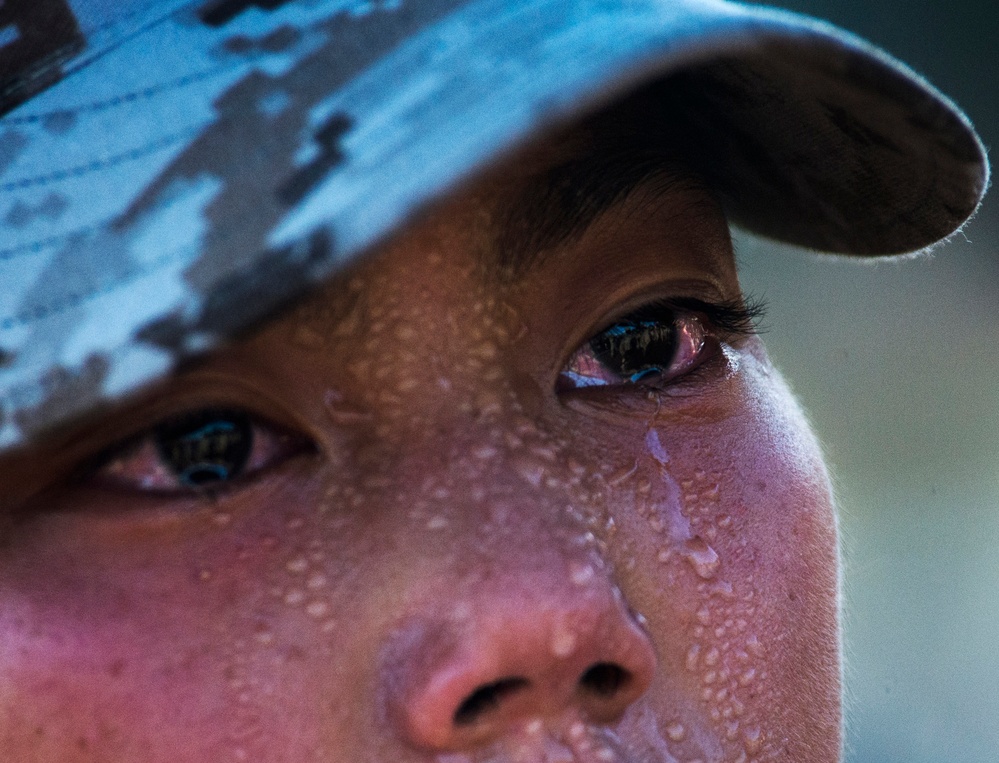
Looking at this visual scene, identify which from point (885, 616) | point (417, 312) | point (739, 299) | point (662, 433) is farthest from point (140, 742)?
point (885, 616)

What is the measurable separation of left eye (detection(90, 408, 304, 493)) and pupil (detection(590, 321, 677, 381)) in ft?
0.86

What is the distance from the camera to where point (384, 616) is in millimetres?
573

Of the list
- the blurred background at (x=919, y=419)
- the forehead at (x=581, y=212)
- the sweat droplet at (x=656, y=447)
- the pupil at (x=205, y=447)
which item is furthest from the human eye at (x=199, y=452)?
the blurred background at (x=919, y=419)

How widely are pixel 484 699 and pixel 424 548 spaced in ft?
0.28

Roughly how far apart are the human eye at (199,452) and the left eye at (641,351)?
218mm

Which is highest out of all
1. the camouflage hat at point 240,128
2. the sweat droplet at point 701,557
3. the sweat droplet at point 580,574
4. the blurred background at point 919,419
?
the blurred background at point 919,419

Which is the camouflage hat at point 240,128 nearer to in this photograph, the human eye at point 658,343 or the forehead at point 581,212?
the forehead at point 581,212

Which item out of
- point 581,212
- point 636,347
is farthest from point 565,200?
point 636,347

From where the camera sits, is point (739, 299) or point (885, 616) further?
point (885, 616)

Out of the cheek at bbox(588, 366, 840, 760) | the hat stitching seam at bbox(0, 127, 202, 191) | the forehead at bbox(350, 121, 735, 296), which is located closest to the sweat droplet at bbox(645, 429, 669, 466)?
the cheek at bbox(588, 366, 840, 760)

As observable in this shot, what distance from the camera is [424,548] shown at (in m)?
0.58

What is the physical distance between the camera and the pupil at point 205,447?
0.65 meters

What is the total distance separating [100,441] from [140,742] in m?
0.17

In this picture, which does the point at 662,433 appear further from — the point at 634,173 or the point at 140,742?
the point at 140,742
